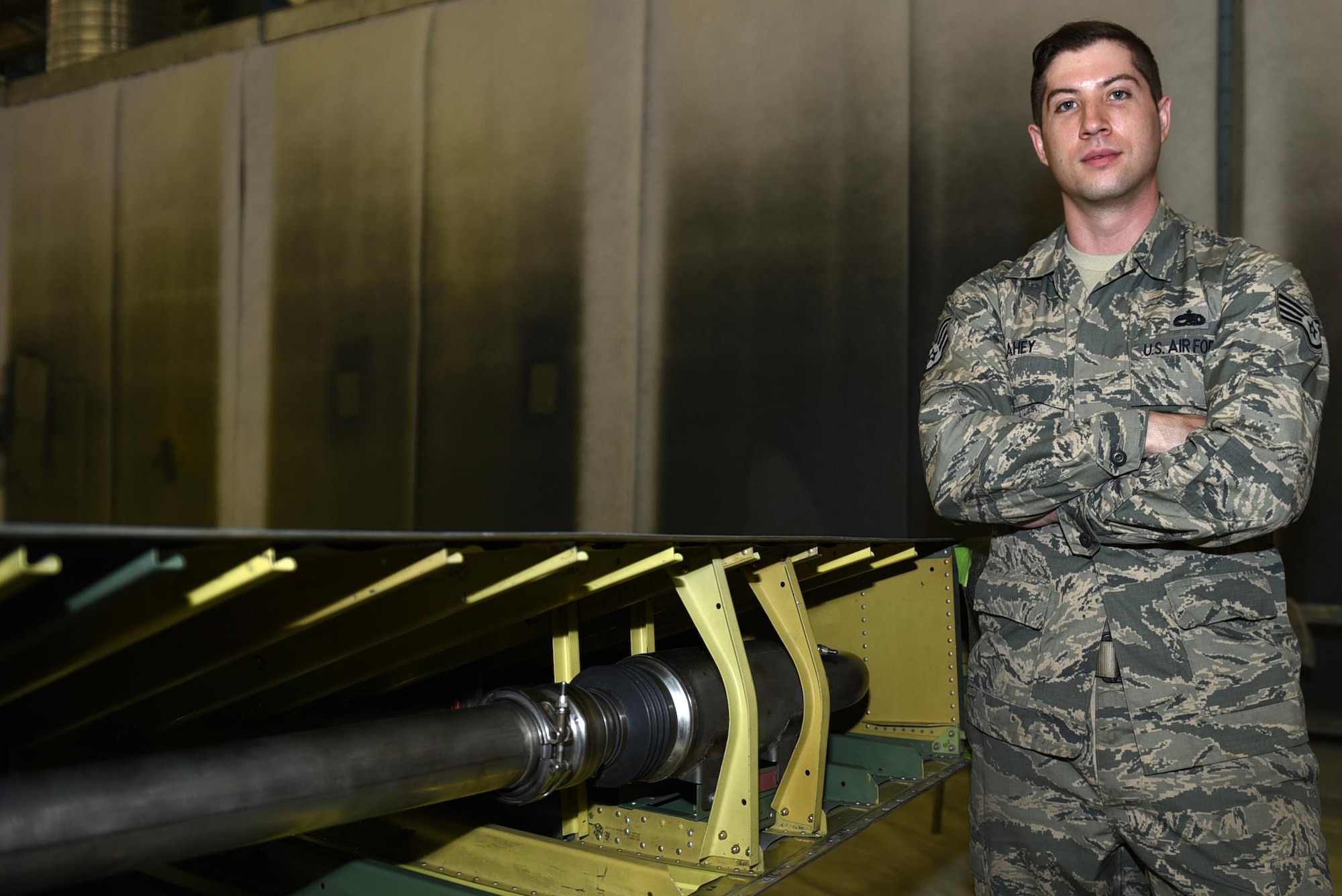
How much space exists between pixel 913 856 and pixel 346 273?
343 cm

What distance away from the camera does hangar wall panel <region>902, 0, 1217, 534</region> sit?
10.2 feet

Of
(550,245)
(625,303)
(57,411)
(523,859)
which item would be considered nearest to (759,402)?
(625,303)

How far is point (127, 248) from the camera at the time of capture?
213 inches

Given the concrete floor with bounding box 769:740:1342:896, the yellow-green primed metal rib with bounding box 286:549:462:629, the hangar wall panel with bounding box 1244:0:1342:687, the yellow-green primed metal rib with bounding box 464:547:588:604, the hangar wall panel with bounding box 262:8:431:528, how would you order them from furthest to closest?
the hangar wall panel with bounding box 262:8:431:528 < the hangar wall panel with bounding box 1244:0:1342:687 < the concrete floor with bounding box 769:740:1342:896 < the yellow-green primed metal rib with bounding box 464:547:588:604 < the yellow-green primed metal rib with bounding box 286:549:462:629

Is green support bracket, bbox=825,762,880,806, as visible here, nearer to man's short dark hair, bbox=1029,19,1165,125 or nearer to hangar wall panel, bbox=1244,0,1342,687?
man's short dark hair, bbox=1029,19,1165,125

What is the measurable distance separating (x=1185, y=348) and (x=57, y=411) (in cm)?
569

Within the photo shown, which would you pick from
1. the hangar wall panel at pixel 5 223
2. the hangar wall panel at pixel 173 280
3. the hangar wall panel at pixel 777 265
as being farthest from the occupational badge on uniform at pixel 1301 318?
the hangar wall panel at pixel 5 223

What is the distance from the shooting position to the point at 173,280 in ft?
17.1

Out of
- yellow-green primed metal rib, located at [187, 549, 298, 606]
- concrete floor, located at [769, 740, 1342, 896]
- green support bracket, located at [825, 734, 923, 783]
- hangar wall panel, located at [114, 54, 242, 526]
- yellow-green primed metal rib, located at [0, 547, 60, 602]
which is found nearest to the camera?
yellow-green primed metal rib, located at [0, 547, 60, 602]

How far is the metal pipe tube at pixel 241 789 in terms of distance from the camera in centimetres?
80

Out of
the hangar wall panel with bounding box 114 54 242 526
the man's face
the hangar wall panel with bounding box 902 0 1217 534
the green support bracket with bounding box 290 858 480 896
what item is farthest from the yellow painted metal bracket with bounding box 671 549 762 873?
the hangar wall panel with bounding box 114 54 242 526

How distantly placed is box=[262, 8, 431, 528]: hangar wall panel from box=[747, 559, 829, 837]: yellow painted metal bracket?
3.29 metres

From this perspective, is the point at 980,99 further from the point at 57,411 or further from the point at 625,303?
the point at 57,411

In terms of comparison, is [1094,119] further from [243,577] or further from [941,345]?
[243,577]
